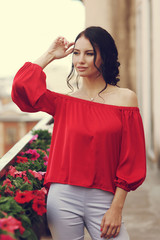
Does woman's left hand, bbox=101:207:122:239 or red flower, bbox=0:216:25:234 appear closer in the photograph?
red flower, bbox=0:216:25:234

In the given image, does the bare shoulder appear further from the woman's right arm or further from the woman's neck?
the woman's right arm

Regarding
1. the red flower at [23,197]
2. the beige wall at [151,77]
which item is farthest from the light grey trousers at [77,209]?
the beige wall at [151,77]

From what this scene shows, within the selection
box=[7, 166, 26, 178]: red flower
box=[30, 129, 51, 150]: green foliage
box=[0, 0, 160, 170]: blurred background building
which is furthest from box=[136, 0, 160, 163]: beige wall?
box=[7, 166, 26, 178]: red flower

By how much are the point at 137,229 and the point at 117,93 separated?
2.22m

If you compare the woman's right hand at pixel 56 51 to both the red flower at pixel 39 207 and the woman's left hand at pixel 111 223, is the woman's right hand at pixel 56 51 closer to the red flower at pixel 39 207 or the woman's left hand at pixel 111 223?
the red flower at pixel 39 207

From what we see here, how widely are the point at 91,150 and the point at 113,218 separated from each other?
11.6 inches

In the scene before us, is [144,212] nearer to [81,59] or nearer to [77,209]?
[77,209]

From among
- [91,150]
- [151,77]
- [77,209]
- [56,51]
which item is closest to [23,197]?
[77,209]

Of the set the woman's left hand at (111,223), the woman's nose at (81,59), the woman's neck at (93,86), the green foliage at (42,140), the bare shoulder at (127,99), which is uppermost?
the woman's nose at (81,59)

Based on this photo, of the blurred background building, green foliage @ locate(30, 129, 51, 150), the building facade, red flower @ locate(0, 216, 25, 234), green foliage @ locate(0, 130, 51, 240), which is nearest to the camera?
red flower @ locate(0, 216, 25, 234)

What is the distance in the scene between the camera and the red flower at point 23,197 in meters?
1.66

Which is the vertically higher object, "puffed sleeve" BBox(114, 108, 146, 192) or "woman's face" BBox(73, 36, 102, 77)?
"woman's face" BBox(73, 36, 102, 77)

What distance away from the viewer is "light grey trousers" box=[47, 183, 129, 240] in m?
1.65

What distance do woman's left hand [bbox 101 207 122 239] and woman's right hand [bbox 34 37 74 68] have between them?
2.42 ft
